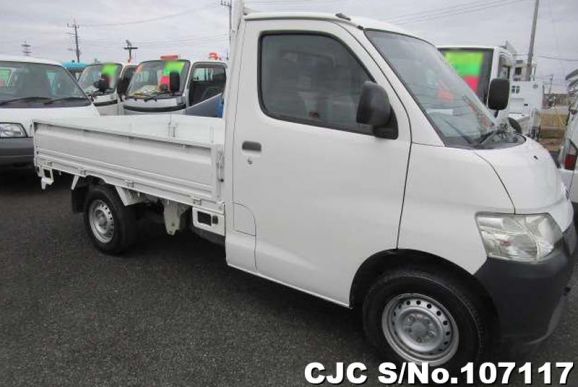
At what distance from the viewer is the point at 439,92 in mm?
2988

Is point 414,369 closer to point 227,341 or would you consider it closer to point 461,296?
point 461,296

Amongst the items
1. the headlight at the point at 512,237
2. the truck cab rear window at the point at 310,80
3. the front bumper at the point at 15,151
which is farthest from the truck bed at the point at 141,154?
the headlight at the point at 512,237

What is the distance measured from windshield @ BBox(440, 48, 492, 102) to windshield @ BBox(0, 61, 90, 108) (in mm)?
6270

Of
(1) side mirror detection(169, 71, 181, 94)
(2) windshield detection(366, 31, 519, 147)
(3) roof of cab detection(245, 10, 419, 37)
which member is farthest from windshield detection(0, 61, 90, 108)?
(2) windshield detection(366, 31, 519, 147)

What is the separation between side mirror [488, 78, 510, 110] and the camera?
3.95 m

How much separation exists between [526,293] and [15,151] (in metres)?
6.68

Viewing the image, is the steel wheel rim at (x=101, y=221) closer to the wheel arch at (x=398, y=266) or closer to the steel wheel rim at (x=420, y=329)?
the wheel arch at (x=398, y=266)

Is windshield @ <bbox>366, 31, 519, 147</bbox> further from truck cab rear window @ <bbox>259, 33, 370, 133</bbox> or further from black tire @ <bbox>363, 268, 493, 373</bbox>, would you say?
black tire @ <bbox>363, 268, 493, 373</bbox>

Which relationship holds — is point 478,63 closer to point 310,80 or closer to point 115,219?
point 310,80

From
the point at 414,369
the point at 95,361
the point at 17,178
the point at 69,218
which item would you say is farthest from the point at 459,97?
the point at 17,178

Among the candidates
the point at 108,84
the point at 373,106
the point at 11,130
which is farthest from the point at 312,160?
the point at 108,84

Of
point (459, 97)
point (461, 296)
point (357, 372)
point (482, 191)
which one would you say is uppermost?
point (459, 97)

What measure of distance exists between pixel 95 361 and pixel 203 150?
1580mm

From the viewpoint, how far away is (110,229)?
4.67m
